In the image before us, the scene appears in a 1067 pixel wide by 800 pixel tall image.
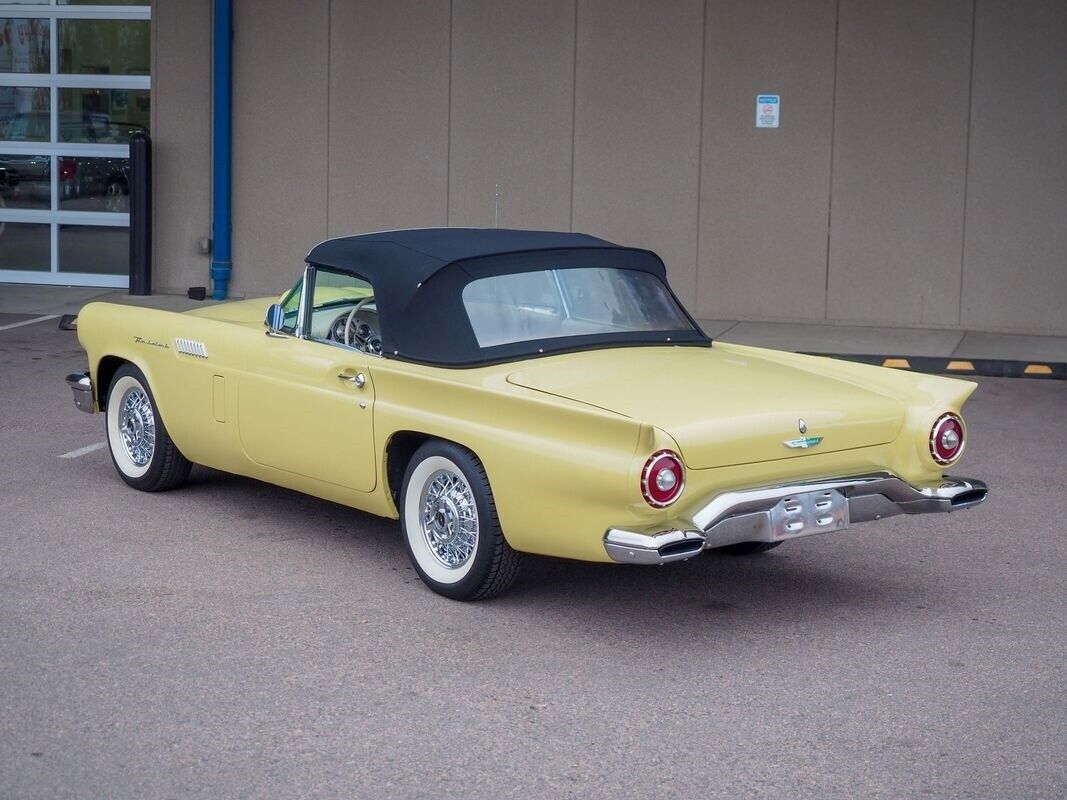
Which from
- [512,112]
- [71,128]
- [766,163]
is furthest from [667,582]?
[71,128]

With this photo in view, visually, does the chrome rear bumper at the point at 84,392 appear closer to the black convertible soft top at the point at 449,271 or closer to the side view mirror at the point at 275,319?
the side view mirror at the point at 275,319

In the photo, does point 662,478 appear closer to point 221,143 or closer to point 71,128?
point 221,143

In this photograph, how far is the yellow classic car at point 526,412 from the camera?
521cm

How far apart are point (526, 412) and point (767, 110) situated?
994 centimetres

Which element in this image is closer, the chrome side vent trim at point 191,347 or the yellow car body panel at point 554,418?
the yellow car body panel at point 554,418

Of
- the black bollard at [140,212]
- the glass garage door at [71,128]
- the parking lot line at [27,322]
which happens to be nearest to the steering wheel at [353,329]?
the parking lot line at [27,322]

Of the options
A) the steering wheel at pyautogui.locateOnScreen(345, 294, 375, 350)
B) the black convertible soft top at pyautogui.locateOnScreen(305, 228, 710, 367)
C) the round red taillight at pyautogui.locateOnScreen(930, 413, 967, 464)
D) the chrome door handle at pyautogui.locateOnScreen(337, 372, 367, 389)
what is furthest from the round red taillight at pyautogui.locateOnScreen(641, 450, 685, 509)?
the steering wheel at pyautogui.locateOnScreen(345, 294, 375, 350)

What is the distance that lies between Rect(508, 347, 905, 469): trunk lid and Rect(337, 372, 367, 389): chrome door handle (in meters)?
0.70

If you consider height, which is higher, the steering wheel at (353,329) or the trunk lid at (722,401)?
the steering wheel at (353,329)

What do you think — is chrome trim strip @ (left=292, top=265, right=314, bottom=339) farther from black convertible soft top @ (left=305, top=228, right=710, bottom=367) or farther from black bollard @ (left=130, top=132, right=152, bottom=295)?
black bollard @ (left=130, top=132, right=152, bottom=295)

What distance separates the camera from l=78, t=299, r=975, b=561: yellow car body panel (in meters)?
5.20

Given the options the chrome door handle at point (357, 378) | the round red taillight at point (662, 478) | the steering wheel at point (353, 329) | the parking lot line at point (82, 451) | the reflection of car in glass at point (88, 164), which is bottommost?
the parking lot line at point (82, 451)

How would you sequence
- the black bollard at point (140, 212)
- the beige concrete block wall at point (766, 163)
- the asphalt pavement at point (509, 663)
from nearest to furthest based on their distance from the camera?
the asphalt pavement at point (509, 663) → the beige concrete block wall at point (766, 163) → the black bollard at point (140, 212)

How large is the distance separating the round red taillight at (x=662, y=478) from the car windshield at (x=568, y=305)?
1.16m
